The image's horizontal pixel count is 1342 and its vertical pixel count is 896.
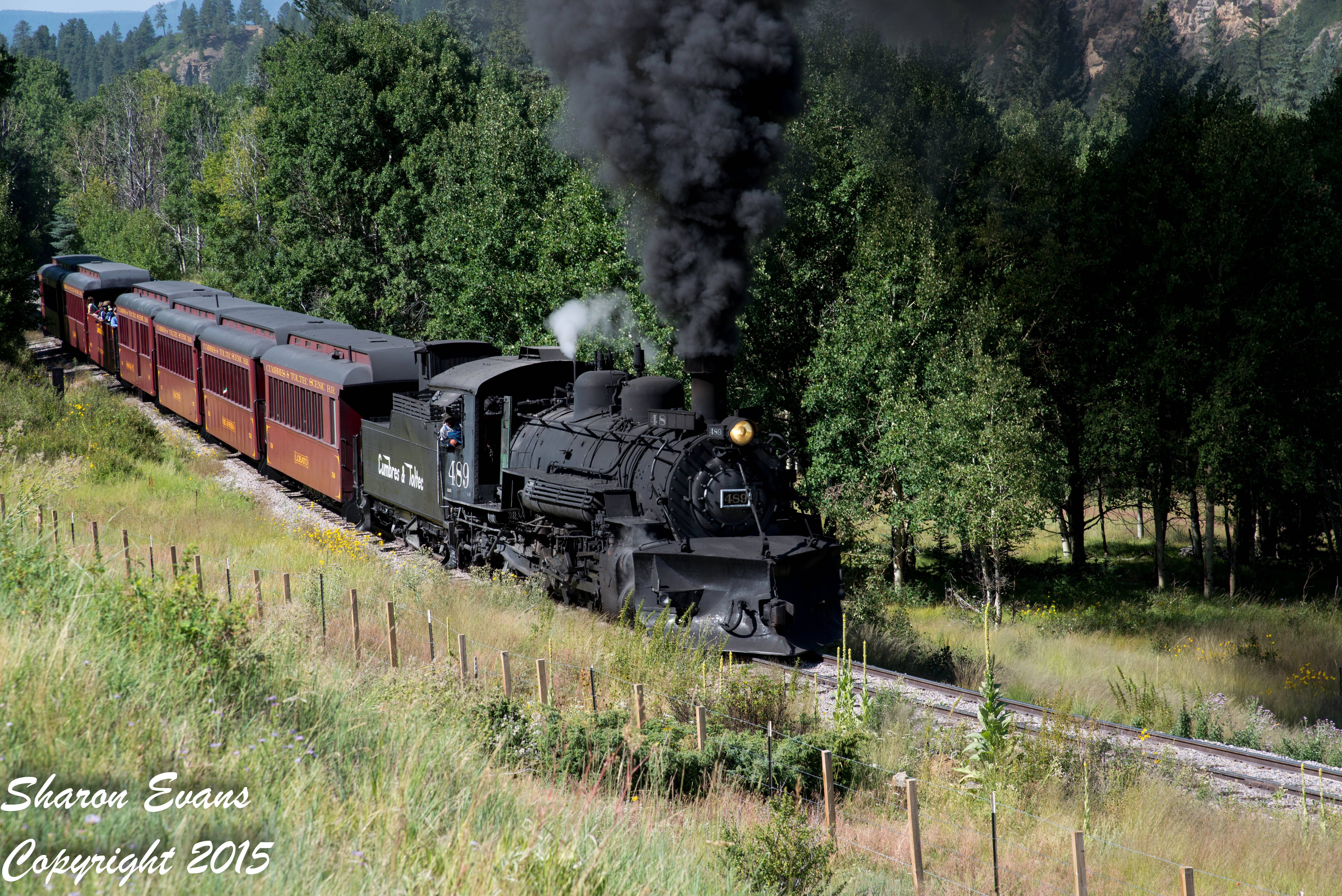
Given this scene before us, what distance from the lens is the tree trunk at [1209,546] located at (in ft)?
74.2

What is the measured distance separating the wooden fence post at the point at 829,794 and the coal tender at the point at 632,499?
3.50 meters

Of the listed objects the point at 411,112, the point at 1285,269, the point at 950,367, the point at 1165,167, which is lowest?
the point at 950,367

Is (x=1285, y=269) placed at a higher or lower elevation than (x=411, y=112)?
lower

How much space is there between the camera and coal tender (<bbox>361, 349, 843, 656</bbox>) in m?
11.1

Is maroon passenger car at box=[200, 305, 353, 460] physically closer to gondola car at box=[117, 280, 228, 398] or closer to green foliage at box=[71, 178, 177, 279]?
gondola car at box=[117, 280, 228, 398]

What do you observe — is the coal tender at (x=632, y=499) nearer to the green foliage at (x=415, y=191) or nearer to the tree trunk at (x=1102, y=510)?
the green foliage at (x=415, y=191)

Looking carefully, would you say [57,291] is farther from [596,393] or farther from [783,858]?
[783,858]

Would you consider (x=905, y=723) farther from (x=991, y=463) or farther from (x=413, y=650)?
(x=991, y=463)

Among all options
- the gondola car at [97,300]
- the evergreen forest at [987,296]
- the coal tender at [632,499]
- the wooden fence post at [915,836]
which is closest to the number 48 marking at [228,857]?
the wooden fence post at [915,836]

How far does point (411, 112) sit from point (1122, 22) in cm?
10038

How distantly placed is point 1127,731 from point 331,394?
14151 mm

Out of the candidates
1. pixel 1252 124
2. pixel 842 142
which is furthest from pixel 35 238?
pixel 1252 124

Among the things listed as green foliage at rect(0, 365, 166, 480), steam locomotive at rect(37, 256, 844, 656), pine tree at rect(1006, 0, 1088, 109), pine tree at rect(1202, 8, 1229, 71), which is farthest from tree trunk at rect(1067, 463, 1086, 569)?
pine tree at rect(1202, 8, 1229, 71)

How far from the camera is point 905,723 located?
9789 millimetres
